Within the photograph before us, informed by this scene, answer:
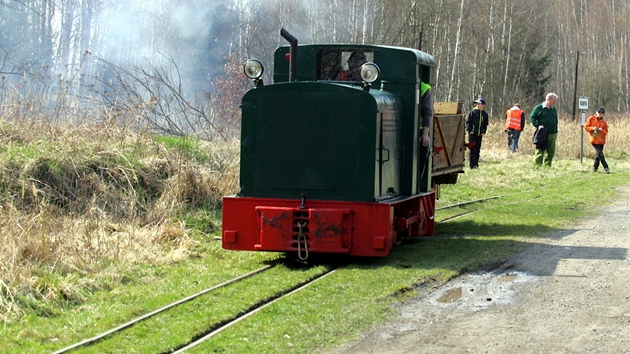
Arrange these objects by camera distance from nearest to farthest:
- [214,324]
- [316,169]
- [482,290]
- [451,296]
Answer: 1. [214,324]
2. [451,296]
3. [482,290]
4. [316,169]

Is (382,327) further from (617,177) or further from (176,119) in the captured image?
(617,177)

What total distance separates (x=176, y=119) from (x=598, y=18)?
2424 inches

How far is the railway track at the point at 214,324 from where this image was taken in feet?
22.5

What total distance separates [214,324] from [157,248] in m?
3.66

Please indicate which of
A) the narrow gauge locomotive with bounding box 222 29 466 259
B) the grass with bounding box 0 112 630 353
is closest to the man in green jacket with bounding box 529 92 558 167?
the grass with bounding box 0 112 630 353

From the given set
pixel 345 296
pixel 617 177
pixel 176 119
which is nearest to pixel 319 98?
pixel 345 296

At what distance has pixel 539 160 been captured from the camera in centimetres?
2447

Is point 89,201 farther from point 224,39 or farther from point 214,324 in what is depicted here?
point 224,39

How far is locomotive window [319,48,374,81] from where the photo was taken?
11398 mm

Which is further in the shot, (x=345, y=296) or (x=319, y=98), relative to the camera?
(x=319, y=98)

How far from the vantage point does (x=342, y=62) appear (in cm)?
1146

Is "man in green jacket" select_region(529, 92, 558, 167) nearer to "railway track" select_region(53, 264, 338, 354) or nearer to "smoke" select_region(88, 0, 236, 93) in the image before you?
"smoke" select_region(88, 0, 236, 93)

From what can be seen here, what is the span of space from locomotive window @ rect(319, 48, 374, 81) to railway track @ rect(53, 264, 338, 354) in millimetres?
2689

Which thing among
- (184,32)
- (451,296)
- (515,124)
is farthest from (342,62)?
(184,32)
